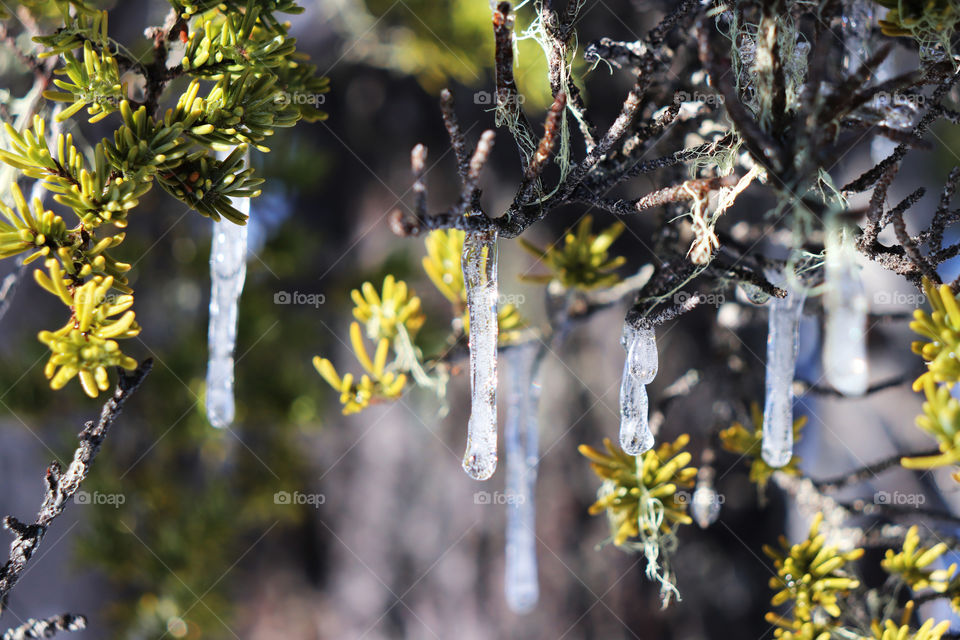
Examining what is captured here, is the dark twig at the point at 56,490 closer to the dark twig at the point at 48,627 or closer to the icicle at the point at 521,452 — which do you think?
the dark twig at the point at 48,627

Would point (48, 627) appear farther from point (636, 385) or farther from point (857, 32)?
point (857, 32)

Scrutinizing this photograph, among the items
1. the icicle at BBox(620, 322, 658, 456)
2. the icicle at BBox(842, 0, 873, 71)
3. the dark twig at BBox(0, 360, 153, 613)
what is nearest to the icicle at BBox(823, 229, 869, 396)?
the icicle at BBox(620, 322, 658, 456)

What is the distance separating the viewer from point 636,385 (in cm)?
41

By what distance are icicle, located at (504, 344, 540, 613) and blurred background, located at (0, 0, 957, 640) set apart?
0.18 meters

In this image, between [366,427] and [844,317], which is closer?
[844,317]

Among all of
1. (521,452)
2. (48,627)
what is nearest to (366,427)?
(521,452)

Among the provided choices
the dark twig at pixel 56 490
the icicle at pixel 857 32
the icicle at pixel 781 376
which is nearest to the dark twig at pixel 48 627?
the dark twig at pixel 56 490

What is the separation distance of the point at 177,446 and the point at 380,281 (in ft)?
1.20

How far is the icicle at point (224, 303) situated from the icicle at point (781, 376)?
0.41 metres

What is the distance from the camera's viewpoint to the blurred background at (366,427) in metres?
0.80

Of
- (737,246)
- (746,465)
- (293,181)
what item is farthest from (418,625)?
(737,246)

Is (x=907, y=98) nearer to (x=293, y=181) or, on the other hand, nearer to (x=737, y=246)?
(x=737, y=246)

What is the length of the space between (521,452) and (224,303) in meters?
0.31

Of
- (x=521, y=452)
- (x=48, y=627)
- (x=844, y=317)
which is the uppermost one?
(x=844, y=317)
